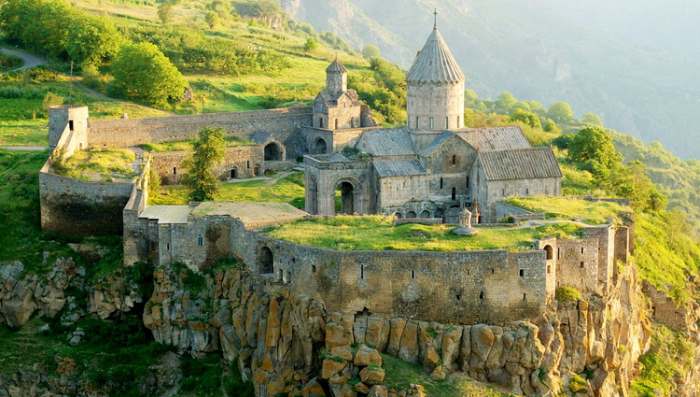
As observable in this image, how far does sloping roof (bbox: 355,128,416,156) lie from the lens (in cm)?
5481

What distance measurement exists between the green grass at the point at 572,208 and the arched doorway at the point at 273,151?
1691 cm

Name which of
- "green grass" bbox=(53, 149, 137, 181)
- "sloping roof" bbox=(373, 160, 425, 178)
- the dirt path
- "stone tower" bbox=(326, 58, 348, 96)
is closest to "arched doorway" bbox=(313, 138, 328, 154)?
"stone tower" bbox=(326, 58, 348, 96)

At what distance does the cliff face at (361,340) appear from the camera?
40156 millimetres

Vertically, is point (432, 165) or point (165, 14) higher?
point (165, 14)

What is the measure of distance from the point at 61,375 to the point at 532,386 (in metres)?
17.4

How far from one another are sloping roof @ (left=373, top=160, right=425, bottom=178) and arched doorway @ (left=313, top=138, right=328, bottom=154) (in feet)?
33.0

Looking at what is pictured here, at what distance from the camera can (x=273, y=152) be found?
214ft

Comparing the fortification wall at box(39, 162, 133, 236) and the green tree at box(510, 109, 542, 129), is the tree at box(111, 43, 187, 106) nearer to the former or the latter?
the fortification wall at box(39, 162, 133, 236)

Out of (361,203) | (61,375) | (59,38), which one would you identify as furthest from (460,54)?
(61,375)

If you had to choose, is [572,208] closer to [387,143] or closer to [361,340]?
[387,143]

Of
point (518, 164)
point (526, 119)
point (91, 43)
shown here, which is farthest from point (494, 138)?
point (526, 119)

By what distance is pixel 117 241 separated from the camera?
161 feet

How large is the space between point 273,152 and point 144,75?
9.85 metres

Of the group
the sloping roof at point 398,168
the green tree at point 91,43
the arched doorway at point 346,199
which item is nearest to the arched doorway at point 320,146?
the arched doorway at point 346,199
